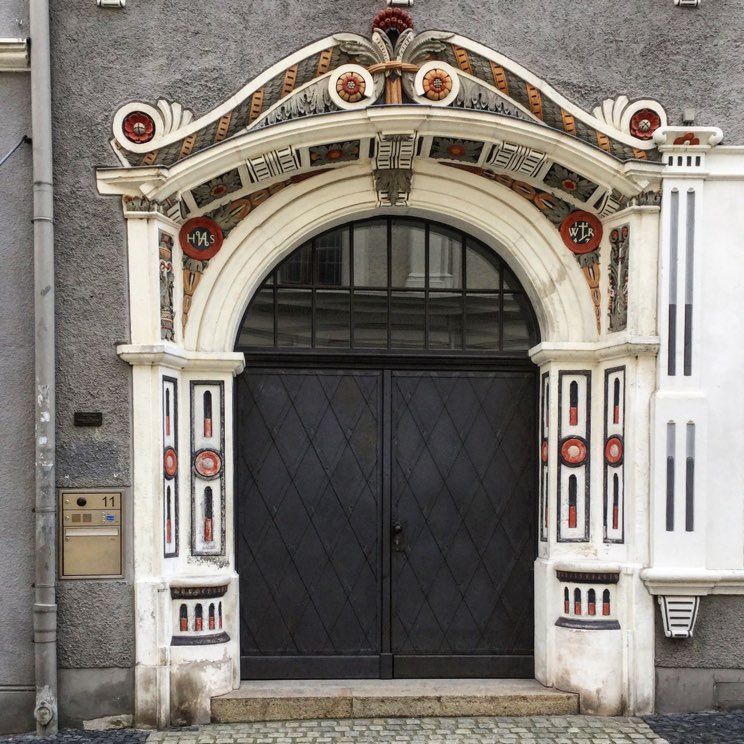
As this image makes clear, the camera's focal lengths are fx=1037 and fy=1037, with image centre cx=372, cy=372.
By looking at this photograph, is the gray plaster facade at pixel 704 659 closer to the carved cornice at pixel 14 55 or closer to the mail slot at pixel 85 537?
A: the mail slot at pixel 85 537

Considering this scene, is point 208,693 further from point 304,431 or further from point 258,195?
point 258,195

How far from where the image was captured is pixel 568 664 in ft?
22.3

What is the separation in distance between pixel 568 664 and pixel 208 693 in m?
2.34

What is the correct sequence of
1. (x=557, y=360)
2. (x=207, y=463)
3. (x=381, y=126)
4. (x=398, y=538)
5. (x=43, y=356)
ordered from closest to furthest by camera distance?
(x=43, y=356) → (x=381, y=126) → (x=207, y=463) → (x=557, y=360) → (x=398, y=538)

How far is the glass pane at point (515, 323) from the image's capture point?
727 cm

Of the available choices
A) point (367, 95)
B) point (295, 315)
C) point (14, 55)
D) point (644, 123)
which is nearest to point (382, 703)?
point (295, 315)

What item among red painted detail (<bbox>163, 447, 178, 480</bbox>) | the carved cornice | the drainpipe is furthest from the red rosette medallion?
the carved cornice

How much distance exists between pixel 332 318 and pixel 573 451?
73.9 inches

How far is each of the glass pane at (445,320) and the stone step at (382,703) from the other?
7.69 ft

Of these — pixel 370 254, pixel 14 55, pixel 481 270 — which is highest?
pixel 14 55

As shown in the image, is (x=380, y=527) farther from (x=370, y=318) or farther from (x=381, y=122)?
(x=381, y=122)

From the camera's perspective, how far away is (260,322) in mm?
7180

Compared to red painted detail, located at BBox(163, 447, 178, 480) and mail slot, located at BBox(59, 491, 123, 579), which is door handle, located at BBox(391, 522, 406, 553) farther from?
mail slot, located at BBox(59, 491, 123, 579)

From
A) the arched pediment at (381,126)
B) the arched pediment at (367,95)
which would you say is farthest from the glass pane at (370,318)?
the arched pediment at (367,95)
